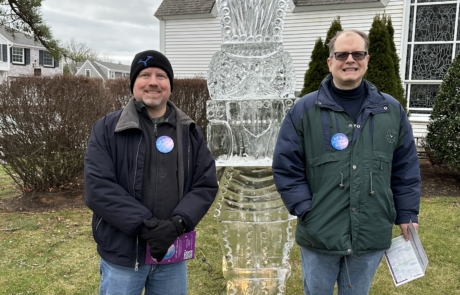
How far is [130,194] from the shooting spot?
75.7 inches

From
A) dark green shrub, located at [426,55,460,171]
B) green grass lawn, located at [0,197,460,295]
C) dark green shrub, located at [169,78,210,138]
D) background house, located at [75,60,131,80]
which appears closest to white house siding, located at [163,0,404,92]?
dark green shrub, located at [426,55,460,171]

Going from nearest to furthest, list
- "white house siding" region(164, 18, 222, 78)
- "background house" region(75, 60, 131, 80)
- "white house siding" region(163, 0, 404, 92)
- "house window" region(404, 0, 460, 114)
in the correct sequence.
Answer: "house window" region(404, 0, 460, 114)
"white house siding" region(163, 0, 404, 92)
"white house siding" region(164, 18, 222, 78)
"background house" region(75, 60, 131, 80)

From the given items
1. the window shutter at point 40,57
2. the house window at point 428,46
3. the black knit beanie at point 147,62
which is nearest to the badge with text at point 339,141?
the black knit beanie at point 147,62

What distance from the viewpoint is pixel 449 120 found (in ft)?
21.4

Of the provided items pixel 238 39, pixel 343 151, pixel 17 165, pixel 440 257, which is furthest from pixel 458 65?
pixel 17 165

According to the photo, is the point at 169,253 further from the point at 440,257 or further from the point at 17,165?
the point at 17,165

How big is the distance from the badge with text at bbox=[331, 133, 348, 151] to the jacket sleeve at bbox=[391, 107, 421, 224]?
306 mm

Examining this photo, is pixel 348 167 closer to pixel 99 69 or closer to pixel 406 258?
pixel 406 258

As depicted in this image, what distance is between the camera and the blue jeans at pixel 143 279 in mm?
1957

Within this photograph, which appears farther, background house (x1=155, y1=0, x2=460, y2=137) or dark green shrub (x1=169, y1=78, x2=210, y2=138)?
background house (x1=155, y1=0, x2=460, y2=137)

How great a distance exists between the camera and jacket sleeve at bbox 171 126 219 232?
195cm

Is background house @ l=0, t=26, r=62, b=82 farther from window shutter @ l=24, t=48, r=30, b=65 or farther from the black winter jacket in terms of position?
the black winter jacket

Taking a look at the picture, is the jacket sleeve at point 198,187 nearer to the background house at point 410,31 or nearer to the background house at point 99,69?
the background house at point 410,31

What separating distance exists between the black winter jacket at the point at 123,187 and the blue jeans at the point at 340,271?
2.16ft
